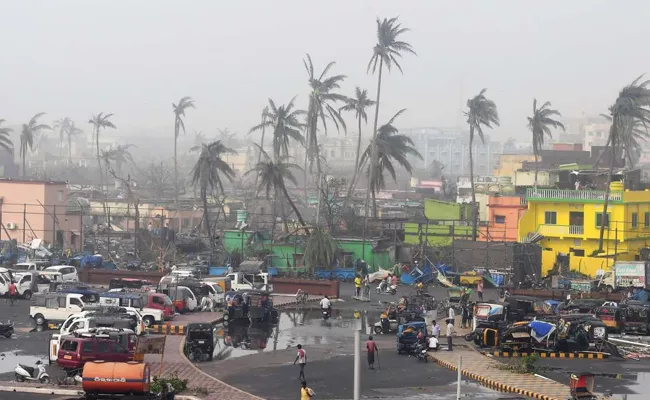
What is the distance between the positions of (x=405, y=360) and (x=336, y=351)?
2393mm

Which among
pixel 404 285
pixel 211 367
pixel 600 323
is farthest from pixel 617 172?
pixel 211 367

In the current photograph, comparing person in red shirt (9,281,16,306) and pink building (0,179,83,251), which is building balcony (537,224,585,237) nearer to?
pink building (0,179,83,251)

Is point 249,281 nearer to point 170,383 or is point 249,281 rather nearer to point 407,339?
point 407,339

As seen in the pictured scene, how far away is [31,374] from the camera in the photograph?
25625mm

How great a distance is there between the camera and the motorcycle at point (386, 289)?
1908 inches

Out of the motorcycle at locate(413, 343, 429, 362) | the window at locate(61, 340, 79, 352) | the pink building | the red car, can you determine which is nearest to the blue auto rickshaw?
the motorcycle at locate(413, 343, 429, 362)

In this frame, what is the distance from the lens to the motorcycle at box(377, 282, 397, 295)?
4847 centimetres

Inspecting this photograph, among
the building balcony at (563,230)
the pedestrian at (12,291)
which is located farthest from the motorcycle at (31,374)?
the building balcony at (563,230)

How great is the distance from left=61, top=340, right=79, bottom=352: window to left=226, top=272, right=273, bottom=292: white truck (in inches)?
725

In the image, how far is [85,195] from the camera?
3541 inches

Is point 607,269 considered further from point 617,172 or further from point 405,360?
point 405,360

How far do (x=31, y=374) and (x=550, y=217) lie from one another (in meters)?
37.4

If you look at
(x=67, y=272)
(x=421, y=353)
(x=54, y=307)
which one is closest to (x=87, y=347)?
(x=54, y=307)

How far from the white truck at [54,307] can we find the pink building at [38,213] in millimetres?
25969
